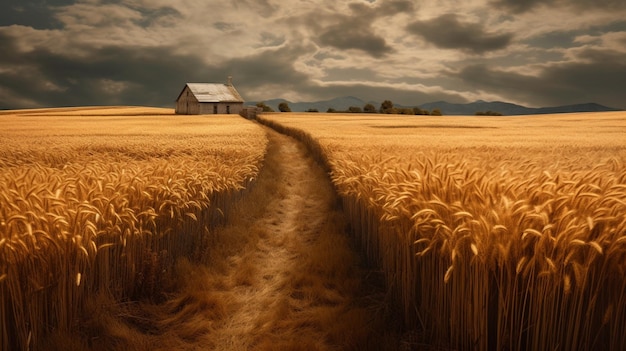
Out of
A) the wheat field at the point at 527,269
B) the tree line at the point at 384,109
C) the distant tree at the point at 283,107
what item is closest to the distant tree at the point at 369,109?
the tree line at the point at 384,109

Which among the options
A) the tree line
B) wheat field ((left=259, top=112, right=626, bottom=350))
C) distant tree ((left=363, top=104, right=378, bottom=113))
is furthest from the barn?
wheat field ((left=259, top=112, right=626, bottom=350))

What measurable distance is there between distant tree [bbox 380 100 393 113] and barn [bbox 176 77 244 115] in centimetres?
3461

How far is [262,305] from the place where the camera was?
4957 millimetres

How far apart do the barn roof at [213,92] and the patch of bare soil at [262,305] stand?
60810mm

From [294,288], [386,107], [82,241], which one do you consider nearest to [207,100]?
[386,107]

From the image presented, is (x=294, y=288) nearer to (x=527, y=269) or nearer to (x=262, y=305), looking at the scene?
(x=262, y=305)

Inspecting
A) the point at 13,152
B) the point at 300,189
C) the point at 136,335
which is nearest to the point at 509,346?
the point at 136,335

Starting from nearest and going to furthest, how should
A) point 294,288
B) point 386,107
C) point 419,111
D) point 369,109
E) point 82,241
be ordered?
point 82,241
point 294,288
point 419,111
point 386,107
point 369,109

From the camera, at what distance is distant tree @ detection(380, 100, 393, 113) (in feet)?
288

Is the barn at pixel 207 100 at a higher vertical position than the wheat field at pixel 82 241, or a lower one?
higher

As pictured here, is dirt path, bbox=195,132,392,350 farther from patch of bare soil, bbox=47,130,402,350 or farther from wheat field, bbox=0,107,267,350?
wheat field, bbox=0,107,267,350

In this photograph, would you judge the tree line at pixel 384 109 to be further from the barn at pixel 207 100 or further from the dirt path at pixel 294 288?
the dirt path at pixel 294 288

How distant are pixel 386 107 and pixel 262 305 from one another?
288 feet

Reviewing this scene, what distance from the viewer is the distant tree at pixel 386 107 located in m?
87.8
